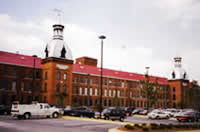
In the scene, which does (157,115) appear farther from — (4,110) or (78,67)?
(78,67)

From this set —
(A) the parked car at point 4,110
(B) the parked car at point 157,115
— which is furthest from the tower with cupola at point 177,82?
(A) the parked car at point 4,110

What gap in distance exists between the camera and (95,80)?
2945 inches

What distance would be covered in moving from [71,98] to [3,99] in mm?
17131

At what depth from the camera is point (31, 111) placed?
31.5m

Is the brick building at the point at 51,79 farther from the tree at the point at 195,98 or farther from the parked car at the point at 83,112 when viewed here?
the parked car at the point at 83,112

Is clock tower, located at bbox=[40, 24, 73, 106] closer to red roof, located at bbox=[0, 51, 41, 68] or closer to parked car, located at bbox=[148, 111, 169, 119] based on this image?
red roof, located at bbox=[0, 51, 41, 68]

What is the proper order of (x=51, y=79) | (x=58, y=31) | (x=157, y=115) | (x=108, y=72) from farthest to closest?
(x=108, y=72)
(x=58, y=31)
(x=51, y=79)
(x=157, y=115)

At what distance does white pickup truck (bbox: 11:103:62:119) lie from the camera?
1200 inches

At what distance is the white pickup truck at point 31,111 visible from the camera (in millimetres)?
30469

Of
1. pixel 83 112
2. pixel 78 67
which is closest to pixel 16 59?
pixel 78 67

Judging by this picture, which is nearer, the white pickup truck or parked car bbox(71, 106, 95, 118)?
the white pickup truck

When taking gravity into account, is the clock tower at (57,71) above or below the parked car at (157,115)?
above

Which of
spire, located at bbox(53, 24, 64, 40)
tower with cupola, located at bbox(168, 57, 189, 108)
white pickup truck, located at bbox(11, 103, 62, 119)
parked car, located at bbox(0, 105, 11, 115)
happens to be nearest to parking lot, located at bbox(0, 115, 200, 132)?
white pickup truck, located at bbox(11, 103, 62, 119)

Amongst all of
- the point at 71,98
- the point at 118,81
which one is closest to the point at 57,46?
the point at 71,98
